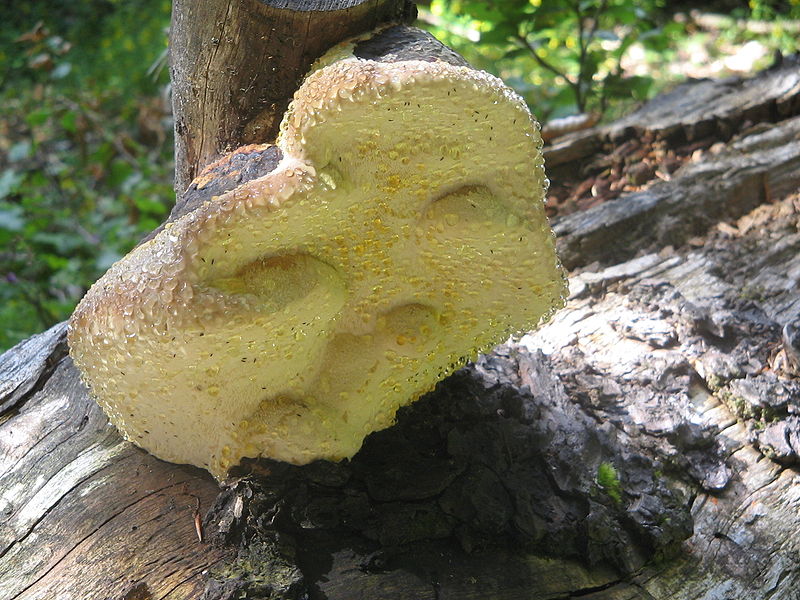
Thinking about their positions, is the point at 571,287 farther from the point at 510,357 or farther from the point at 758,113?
the point at 758,113

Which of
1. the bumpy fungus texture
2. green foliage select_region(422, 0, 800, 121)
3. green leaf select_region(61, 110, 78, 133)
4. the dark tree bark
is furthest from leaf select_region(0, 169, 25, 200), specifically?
the bumpy fungus texture

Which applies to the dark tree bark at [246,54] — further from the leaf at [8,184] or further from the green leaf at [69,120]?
the green leaf at [69,120]

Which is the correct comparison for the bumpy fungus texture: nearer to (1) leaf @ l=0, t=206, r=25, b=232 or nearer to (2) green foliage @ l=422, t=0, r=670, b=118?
(2) green foliage @ l=422, t=0, r=670, b=118

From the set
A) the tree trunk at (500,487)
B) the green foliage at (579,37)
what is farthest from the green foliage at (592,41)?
the tree trunk at (500,487)

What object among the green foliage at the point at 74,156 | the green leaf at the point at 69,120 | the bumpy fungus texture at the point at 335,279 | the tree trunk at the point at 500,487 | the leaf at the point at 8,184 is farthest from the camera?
the green leaf at the point at 69,120

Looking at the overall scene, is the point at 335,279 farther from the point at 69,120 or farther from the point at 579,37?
the point at 69,120

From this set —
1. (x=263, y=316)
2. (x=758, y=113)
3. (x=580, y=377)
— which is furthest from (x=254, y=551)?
(x=758, y=113)

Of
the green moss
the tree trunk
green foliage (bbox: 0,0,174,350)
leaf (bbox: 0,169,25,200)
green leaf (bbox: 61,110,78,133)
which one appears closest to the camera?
the tree trunk
